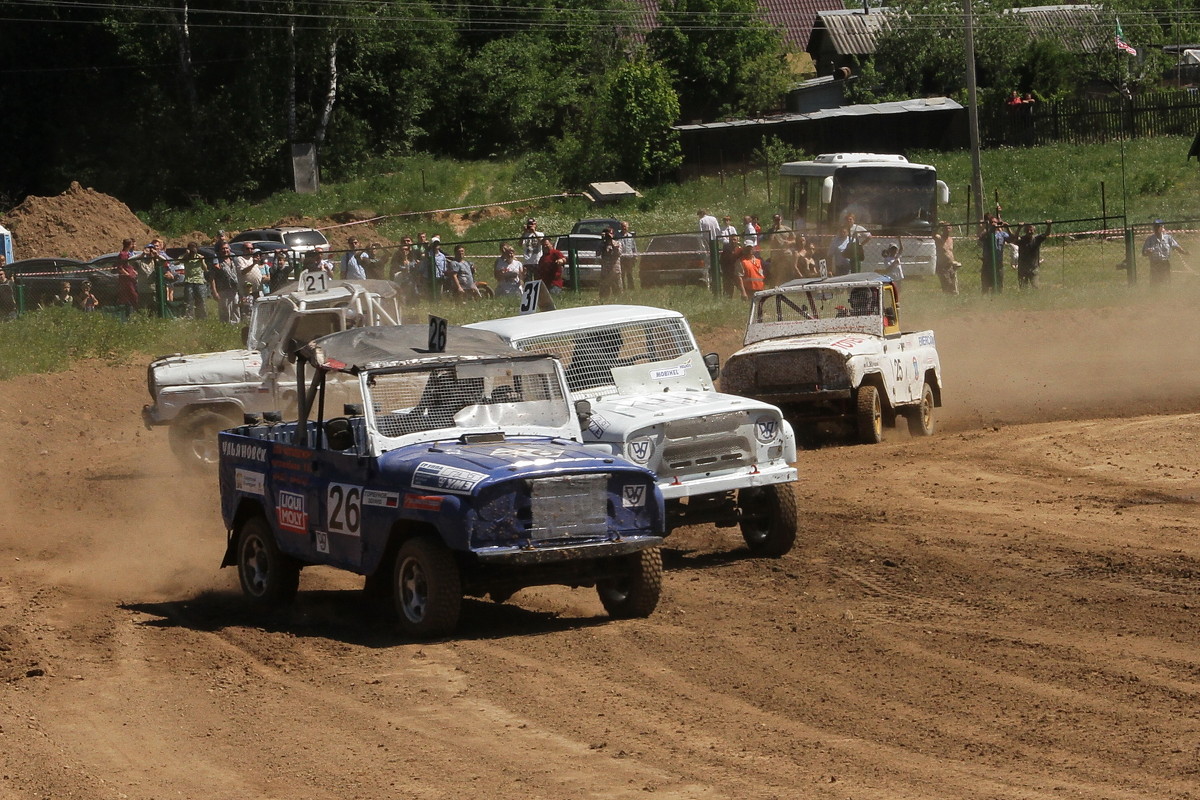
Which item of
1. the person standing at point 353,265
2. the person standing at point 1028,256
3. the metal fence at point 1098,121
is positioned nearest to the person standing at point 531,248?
the person standing at point 353,265

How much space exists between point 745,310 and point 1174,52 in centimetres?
5005

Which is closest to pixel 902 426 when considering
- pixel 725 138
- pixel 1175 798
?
pixel 1175 798

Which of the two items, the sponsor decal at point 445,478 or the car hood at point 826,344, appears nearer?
the sponsor decal at point 445,478

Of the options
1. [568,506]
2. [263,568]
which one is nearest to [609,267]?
[263,568]

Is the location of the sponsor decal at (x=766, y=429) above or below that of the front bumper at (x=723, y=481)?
above

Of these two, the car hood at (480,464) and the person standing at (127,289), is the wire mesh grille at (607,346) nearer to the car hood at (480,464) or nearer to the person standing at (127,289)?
the car hood at (480,464)

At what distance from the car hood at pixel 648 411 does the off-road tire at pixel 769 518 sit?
0.60 meters

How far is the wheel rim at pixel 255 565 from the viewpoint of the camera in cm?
1070

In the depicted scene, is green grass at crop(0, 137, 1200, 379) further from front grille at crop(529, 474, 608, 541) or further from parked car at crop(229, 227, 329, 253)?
front grille at crop(529, 474, 608, 541)

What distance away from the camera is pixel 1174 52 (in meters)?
→ 69.2

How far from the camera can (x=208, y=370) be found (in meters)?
17.7

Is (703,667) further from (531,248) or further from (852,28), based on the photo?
(852,28)

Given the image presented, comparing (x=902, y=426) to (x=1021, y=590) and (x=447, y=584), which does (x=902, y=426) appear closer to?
(x=1021, y=590)

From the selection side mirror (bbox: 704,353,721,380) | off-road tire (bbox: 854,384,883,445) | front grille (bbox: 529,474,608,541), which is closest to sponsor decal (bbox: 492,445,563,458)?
front grille (bbox: 529,474,608,541)
